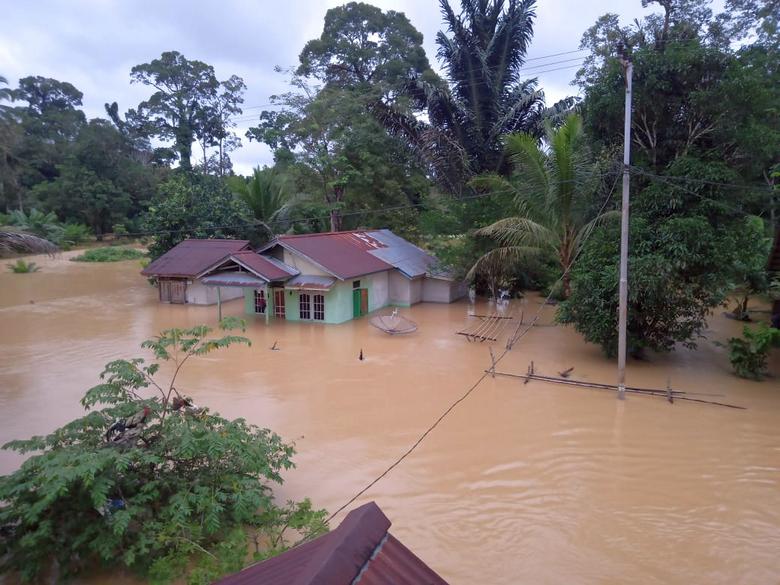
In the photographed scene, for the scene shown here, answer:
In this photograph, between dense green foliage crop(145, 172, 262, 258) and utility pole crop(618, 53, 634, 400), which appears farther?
dense green foliage crop(145, 172, 262, 258)

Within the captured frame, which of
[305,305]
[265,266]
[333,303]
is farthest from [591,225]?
[265,266]

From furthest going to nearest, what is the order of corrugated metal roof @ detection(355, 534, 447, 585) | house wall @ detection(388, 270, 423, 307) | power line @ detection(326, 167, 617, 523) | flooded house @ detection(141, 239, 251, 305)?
flooded house @ detection(141, 239, 251, 305)
house wall @ detection(388, 270, 423, 307)
power line @ detection(326, 167, 617, 523)
corrugated metal roof @ detection(355, 534, 447, 585)

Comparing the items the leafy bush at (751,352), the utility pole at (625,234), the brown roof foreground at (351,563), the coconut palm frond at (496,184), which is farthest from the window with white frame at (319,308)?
the brown roof foreground at (351,563)

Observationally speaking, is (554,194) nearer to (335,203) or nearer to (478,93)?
(478,93)

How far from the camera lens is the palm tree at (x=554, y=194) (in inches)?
618

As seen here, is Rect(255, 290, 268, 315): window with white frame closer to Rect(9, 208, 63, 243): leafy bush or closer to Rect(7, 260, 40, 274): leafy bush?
Rect(9, 208, 63, 243): leafy bush

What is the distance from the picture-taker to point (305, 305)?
19562 mm

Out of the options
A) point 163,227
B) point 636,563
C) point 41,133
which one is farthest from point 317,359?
point 41,133

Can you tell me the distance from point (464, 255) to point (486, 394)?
30.8 ft

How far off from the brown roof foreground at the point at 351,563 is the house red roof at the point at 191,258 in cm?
2009

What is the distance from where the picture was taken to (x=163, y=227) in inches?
1025

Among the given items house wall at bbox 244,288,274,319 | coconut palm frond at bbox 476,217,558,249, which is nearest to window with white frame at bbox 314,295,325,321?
house wall at bbox 244,288,274,319

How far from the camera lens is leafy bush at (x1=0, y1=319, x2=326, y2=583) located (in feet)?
18.0

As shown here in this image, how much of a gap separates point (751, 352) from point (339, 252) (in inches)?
526
